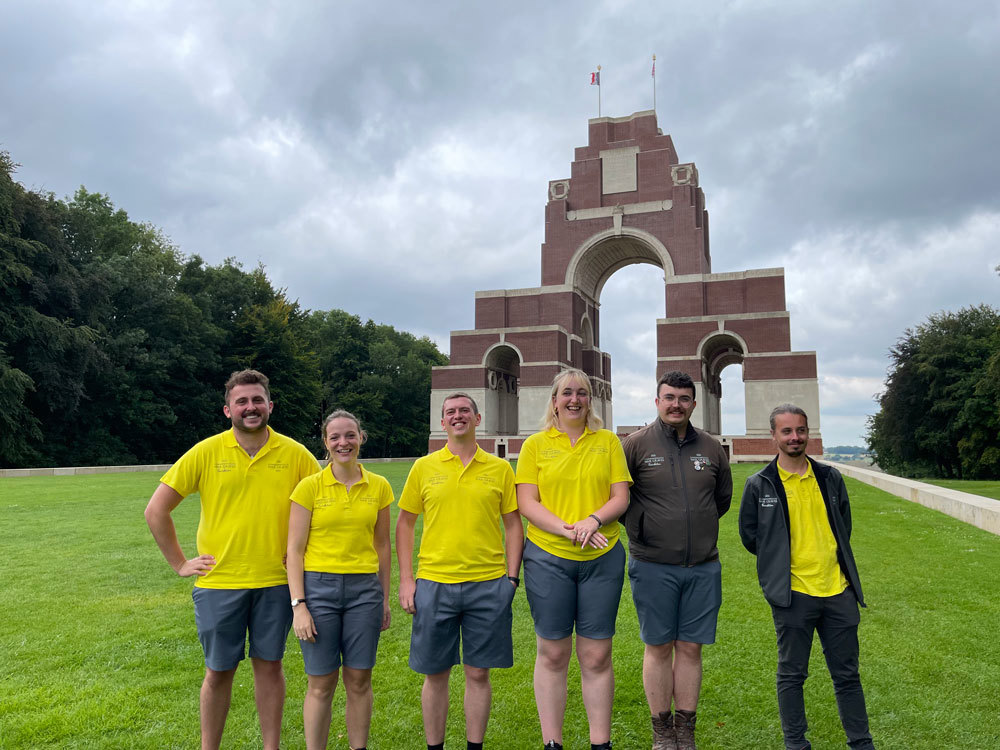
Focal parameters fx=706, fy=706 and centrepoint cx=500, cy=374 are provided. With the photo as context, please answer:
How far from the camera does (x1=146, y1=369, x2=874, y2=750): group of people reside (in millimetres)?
3316

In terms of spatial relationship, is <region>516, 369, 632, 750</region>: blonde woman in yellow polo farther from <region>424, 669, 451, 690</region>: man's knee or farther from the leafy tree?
the leafy tree

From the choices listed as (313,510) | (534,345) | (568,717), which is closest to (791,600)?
(568,717)

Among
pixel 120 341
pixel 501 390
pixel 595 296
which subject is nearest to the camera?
pixel 120 341

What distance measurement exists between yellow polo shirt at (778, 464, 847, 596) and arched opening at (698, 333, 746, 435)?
31927 mm

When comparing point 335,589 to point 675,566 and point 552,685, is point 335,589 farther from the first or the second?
point 675,566

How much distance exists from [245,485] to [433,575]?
1004 millimetres

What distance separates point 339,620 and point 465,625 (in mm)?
601

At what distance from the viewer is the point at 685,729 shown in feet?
11.8

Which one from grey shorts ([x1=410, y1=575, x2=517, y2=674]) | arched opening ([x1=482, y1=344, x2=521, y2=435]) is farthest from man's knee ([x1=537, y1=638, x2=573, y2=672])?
arched opening ([x1=482, y1=344, x2=521, y2=435])

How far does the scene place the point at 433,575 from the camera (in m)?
3.43

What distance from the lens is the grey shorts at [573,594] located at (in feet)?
11.3

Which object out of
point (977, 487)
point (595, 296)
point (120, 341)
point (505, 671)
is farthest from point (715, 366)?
point (505, 671)

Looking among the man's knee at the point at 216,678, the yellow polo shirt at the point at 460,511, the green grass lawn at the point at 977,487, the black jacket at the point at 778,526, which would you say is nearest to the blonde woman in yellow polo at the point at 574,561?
the yellow polo shirt at the point at 460,511

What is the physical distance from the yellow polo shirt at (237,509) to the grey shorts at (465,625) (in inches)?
28.1
